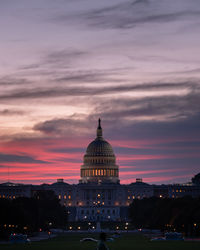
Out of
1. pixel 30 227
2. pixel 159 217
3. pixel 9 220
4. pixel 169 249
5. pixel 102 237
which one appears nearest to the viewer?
pixel 102 237

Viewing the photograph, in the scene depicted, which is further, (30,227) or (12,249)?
(30,227)

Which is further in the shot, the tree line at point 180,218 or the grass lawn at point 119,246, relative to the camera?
the tree line at point 180,218

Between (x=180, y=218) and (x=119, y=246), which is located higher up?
(x=180, y=218)

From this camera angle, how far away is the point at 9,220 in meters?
149

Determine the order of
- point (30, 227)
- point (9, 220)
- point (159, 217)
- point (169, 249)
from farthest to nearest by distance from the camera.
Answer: point (159, 217), point (30, 227), point (9, 220), point (169, 249)

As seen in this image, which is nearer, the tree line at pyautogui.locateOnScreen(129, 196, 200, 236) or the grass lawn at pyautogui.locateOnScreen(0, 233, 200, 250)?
the grass lawn at pyautogui.locateOnScreen(0, 233, 200, 250)

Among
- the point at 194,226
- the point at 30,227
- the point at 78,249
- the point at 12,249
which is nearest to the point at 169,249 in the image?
the point at 78,249

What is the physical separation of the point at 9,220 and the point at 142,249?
202ft

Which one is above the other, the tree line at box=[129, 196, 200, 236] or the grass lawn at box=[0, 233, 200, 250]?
the tree line at box=[129, 196, 200, 236]

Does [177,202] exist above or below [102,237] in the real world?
above

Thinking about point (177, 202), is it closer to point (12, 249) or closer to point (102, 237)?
point (12, 249)

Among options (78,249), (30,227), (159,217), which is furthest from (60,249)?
(159,217)

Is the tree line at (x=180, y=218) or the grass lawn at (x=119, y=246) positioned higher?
the tree line at (x=180, y=218)

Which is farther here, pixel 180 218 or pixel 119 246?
pixel 180 218
